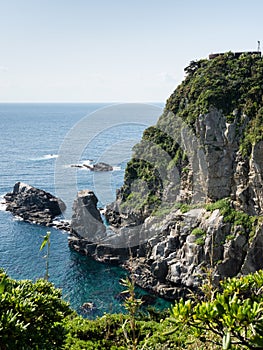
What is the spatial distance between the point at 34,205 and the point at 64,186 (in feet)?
32.4

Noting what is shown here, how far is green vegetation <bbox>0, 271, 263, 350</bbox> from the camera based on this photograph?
144 inches

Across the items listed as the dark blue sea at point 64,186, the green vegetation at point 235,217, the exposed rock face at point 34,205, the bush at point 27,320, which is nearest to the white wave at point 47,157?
the dark blue sea at point 64,186

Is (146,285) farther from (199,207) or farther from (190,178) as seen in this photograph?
(190,178)

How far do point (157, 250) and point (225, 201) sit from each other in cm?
796

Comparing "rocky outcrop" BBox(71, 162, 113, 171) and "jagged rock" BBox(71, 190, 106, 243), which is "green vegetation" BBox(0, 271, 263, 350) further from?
"rocky outcrop" BBox(71, 162, 113, 171)

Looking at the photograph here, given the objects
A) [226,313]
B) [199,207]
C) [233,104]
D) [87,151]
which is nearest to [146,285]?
[199,207]

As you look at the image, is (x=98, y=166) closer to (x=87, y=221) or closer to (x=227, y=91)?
(x=87, y=221)

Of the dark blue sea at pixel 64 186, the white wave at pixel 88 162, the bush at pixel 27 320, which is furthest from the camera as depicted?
the white wave at pixel 88 162

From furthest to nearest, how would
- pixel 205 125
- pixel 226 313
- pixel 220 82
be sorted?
1. pixel 220 82
2. pixel 205 125
3. pixel 226 313

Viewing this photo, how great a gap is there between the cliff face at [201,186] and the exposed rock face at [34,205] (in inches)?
475

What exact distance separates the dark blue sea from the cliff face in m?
3.96

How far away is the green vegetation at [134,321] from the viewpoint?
12.0 ft

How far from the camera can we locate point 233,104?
3931cm

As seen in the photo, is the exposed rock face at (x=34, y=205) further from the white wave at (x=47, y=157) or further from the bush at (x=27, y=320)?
the bush at (x=27, y=320)
